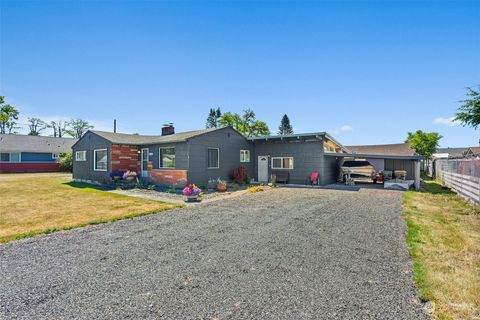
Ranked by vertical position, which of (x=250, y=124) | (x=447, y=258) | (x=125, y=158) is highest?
(x=250, y=124)

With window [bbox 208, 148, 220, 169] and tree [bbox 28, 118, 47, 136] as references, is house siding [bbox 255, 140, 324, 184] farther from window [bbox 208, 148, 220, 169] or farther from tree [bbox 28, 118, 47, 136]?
tree [bbox 28, 118, 47, 136]

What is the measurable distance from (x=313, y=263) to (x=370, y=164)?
17202 millimetres

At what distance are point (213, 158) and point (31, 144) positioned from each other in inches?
1040

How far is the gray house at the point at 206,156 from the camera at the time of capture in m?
14.4

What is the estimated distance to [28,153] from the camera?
27328 mm

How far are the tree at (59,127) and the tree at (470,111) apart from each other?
216 ft

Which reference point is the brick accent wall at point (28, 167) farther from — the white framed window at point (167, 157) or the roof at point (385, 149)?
the roof at point (385, 149)

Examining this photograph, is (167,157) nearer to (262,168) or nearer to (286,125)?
(262,168)

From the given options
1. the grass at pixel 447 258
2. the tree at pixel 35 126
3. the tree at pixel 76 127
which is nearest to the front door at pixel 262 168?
the grass at pixel 447 258

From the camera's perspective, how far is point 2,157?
26.0m

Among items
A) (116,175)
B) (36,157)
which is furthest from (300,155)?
(36,157)

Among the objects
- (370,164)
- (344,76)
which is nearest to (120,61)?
(344,76)

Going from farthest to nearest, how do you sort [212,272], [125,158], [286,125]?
[286,125] < [125,158] < [212,272]

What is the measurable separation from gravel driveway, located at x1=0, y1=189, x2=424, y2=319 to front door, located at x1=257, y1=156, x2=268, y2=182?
37.5 ft
